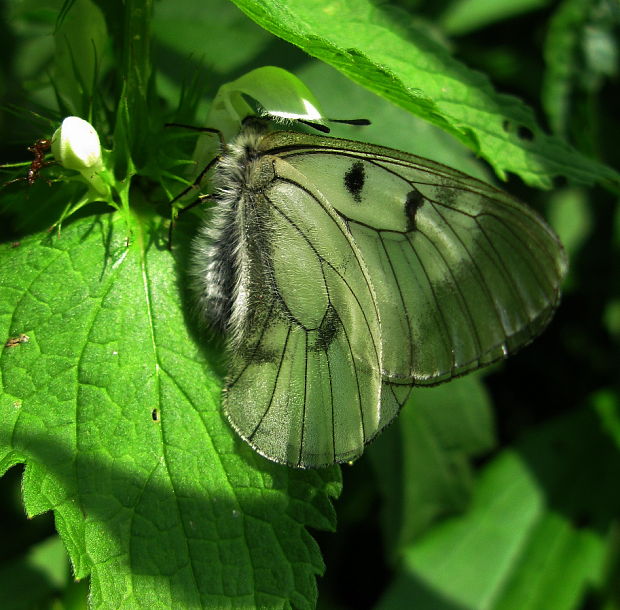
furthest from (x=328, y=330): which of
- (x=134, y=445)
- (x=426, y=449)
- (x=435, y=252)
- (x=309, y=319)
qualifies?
(x=426, y=449)

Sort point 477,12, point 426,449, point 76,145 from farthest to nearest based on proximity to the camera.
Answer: point 477,12, point 426,449, point 76,145

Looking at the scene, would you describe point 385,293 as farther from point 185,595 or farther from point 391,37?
point 185,595

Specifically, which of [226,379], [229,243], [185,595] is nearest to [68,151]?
[229,243]

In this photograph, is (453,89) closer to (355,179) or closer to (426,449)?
(355,179)

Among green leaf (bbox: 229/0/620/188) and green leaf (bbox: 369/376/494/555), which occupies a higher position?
green leaf (bbox: 229/0/620/188)

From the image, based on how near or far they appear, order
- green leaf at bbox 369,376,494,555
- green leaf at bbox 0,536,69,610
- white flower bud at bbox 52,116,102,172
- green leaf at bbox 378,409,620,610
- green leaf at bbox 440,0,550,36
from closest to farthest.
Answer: white flower bud at bbox 52,116,102,172 < green leaf at bbox 0,536,69,610 < green leaf at bbox 369,376,494,555 < green leaf at bbox 378,409,620,610 < green leaf at bbox 440,0,550,36

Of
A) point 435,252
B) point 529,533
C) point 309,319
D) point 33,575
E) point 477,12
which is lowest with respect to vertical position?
point 33,575

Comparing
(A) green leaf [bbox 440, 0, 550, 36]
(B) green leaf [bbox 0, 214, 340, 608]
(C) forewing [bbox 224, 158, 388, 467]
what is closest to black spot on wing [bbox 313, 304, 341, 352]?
(C) forewing [bbox 224, 158, 388, 467]

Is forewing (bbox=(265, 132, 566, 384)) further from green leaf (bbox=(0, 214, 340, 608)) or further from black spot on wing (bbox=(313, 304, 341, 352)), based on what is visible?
green leaf (bbox=(0, 214, 340, 608))
